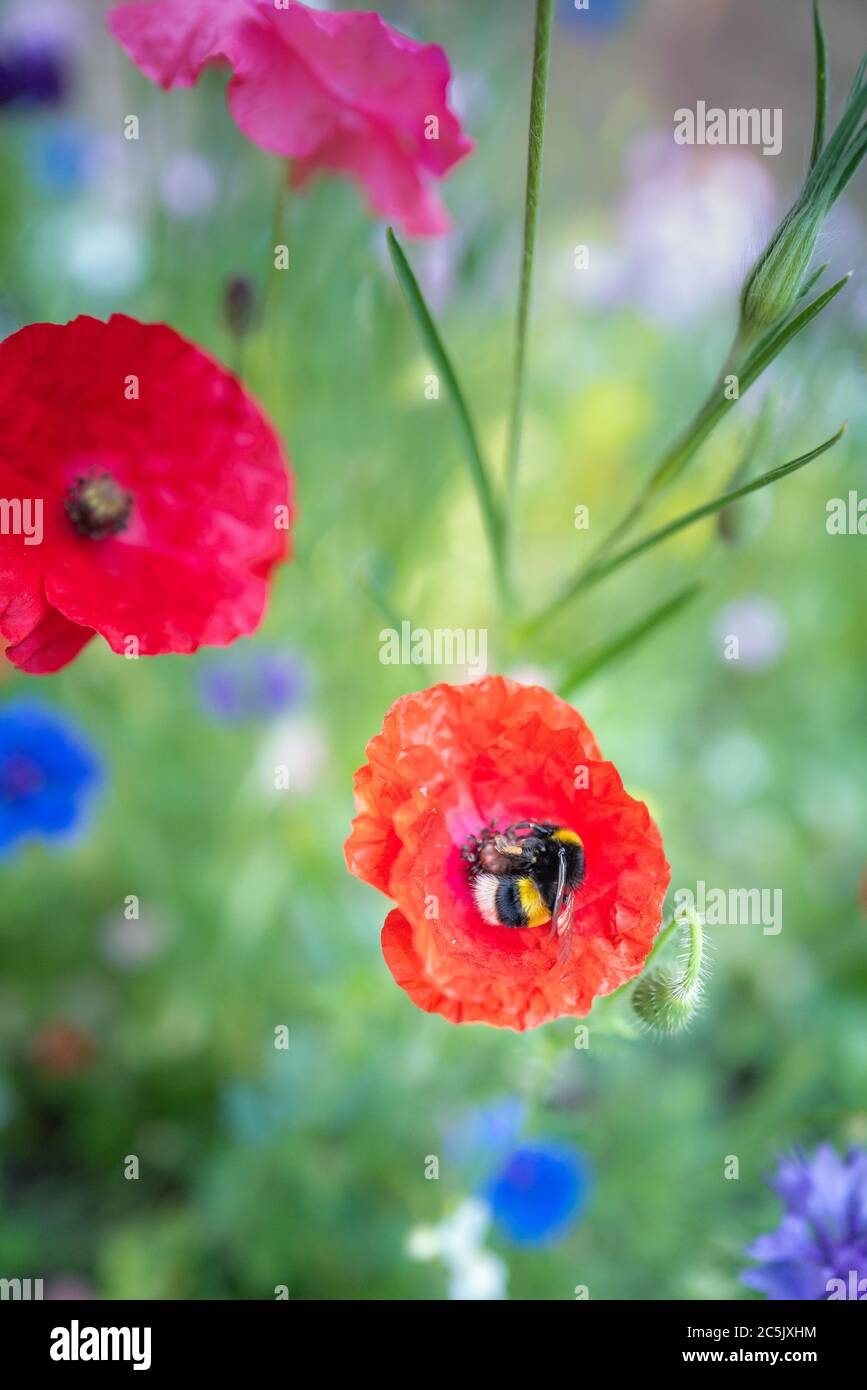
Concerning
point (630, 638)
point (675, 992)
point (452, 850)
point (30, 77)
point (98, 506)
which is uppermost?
point (30, 77)

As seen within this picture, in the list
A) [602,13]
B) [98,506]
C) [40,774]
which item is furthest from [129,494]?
[602,13]

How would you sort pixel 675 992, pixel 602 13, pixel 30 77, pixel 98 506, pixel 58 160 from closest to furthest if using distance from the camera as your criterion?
pixel 675 992, pixel 98 506, pixel 30 77, pixel 58 160, pixel 602 13

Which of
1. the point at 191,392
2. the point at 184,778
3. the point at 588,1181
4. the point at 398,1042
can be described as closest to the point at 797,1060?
the point at 588,1181

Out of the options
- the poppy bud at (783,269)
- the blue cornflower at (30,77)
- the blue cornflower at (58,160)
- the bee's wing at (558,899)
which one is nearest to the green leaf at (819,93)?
the poppy bud at (783,269)

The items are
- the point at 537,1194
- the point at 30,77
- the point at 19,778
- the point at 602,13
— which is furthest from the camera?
the point at 602,13

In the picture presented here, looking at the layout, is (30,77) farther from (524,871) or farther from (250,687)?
(524,871)
